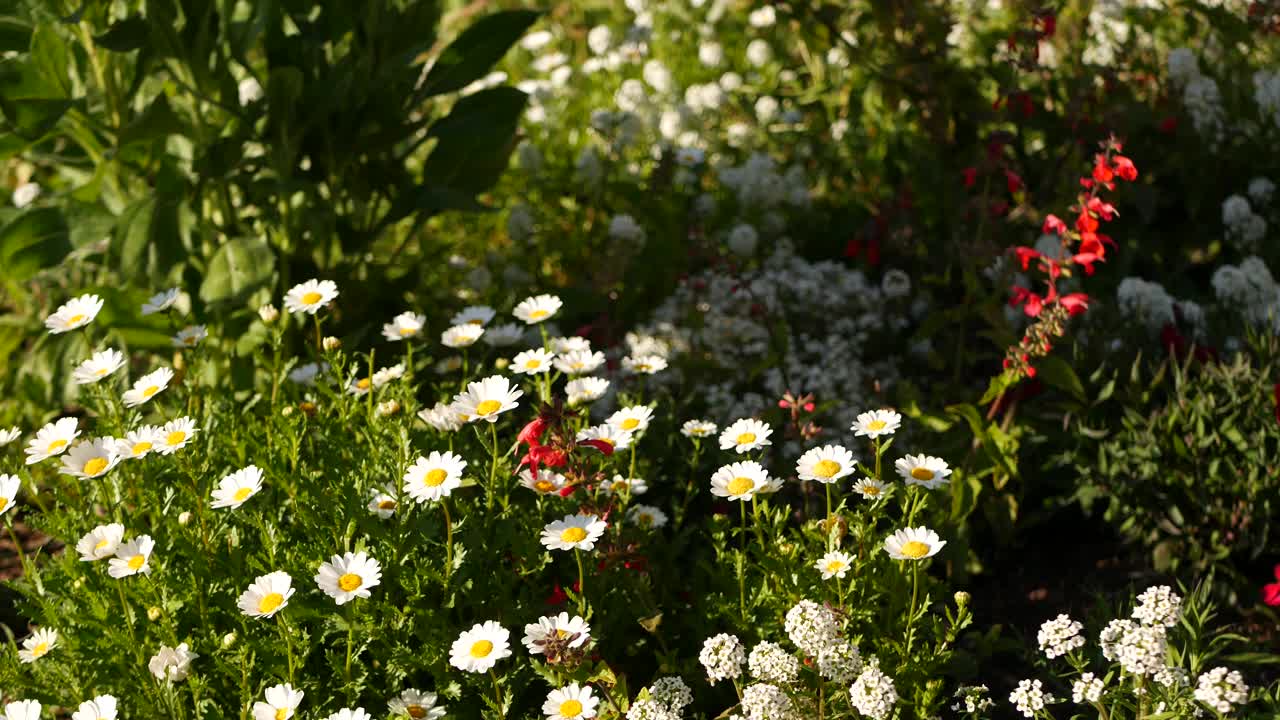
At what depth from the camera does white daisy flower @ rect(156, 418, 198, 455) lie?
213 cm

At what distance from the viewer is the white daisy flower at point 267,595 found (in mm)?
1930

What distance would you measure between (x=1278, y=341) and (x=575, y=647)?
1.84m

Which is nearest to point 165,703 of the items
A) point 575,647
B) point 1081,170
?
point 575,647

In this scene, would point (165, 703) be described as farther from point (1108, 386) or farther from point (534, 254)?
point (534, 254)

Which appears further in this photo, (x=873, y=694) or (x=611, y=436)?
(x=611, y=436)

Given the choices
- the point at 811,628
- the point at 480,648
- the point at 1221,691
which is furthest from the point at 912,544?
the point at 480,648

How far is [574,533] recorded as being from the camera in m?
2.07

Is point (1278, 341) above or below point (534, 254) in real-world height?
above

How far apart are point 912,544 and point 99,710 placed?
1287 mm

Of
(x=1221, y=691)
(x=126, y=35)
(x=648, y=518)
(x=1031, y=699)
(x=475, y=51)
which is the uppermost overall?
(x=126, y=35)

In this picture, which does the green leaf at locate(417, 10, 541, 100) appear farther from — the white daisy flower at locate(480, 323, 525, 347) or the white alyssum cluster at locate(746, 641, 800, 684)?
the white alyssum cluster at locate(746, 641, 800, 684)

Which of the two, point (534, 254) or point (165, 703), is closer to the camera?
point (165, 703)

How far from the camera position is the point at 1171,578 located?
112 inches

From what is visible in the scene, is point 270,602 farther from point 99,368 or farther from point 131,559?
point 99,368
